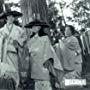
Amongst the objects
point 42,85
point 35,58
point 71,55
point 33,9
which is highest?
point 33,9

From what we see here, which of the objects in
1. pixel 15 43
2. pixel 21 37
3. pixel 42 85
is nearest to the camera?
pixel 42 85

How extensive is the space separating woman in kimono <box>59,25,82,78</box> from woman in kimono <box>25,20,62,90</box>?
1.36 meters

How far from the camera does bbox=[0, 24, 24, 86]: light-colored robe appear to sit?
848cm

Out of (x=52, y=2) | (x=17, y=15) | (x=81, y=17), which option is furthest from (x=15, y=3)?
(x=17, y=15)

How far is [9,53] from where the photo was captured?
8742 millimetres

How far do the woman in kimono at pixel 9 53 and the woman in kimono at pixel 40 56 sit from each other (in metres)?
0.31

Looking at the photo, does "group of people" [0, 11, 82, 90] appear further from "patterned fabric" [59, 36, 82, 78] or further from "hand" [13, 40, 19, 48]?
"patterned fabric" [59, 36, 82, 78]

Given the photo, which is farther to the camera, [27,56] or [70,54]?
[70,54]

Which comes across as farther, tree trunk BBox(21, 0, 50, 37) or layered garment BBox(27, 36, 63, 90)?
tree trunk BBox(21, 0, 50, 37)

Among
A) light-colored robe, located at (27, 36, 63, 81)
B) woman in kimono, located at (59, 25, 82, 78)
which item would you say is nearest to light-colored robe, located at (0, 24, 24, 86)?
light-colored robe, located at (27, 36, 63, 81)

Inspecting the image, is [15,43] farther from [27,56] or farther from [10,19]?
[10,19]

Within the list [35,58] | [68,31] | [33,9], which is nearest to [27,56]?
[35,58]

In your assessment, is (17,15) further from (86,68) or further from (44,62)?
(86,68)

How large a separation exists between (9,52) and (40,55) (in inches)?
25.0
